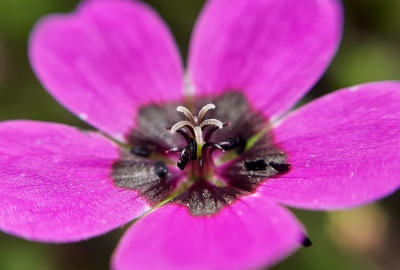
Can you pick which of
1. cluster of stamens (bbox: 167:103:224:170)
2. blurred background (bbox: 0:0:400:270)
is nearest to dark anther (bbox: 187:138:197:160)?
cluster of stamens (bbox: 167:103:224:170)

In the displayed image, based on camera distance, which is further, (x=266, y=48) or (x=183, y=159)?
(x=266, y=48)

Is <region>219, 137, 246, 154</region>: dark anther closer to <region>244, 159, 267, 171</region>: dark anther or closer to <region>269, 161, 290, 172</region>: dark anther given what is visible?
<region>244, 159, 267, 171</region>: dark anther

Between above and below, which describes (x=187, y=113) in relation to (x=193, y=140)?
above

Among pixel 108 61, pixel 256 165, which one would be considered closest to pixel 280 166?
pixel 256 165

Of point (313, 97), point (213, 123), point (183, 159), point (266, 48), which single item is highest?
point (266, 48)

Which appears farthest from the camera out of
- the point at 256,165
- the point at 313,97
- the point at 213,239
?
the point at 313,97

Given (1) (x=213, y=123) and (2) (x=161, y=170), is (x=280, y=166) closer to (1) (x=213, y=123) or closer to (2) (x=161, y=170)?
(1) (x=213, y=123)

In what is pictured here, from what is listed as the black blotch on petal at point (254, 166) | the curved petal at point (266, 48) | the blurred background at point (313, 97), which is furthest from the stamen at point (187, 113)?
the blurred background at point (313, 97)
